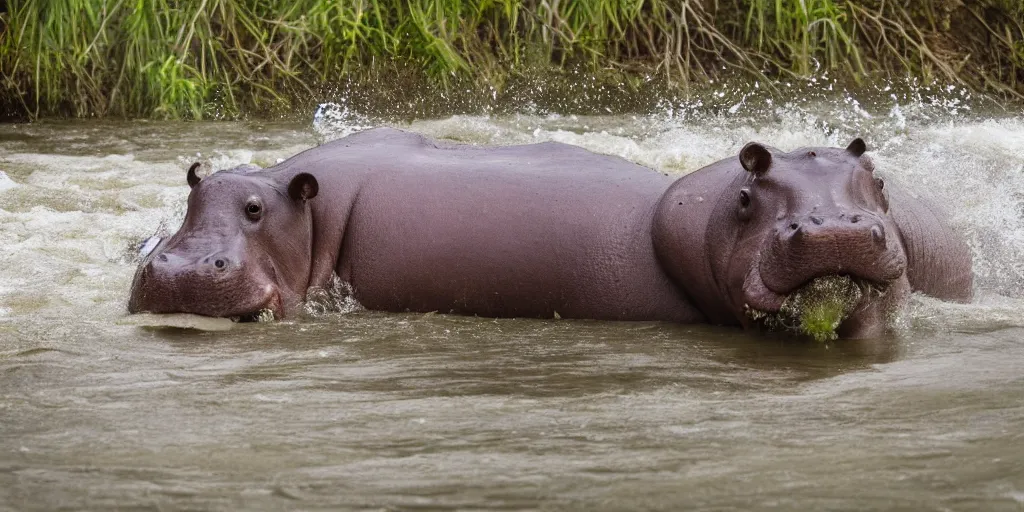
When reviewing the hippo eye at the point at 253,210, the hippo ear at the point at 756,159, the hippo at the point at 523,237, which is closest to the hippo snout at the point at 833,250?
the hippo at the point at 523,237

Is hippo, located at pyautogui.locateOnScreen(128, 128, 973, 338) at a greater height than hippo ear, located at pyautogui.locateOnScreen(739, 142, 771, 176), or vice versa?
hippo ear, located at pyautogui.locateOnScreen(739, 142, 771, 176)

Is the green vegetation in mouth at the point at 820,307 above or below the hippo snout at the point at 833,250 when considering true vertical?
below

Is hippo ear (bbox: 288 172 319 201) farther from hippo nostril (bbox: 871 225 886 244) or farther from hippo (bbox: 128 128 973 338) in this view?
hippo nostril (bbox: 871 225 886 244)

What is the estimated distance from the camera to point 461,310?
4.58 metres

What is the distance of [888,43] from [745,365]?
661 centimetres

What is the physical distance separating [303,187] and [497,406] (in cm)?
179

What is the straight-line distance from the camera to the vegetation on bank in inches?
356

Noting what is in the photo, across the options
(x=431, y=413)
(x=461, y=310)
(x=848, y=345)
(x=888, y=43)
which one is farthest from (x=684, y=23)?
(x=431, y=413)

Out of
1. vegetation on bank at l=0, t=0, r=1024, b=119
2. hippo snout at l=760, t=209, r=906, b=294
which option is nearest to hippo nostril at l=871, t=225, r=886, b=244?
hippo snout at l=760, t=209, r=906, b=294

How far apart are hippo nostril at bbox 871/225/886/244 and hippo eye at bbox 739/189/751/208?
0.49 meters

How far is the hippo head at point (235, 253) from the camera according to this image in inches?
168

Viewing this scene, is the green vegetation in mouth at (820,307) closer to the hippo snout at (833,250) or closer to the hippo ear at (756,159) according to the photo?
the hippo snout at (833,250)

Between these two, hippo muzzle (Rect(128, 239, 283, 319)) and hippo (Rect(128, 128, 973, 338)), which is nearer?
hippo (Rect(128, 128, 973, 338))

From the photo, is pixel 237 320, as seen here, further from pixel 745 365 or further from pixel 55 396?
pixel 745 365
